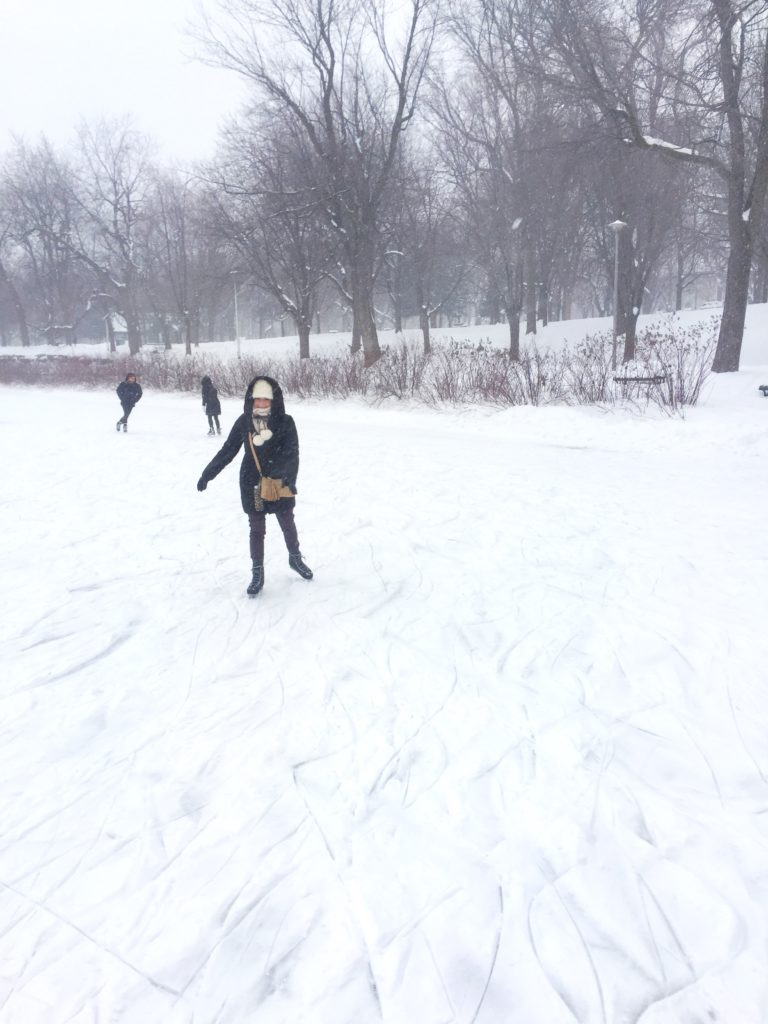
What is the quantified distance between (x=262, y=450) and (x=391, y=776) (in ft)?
8.85

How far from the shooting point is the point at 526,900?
7.30 feet

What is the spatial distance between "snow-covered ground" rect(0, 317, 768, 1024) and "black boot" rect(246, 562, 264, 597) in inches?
6.8

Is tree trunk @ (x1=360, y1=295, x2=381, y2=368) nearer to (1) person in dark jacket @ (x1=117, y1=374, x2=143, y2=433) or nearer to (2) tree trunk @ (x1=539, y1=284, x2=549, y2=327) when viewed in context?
(1) person in dark jacket @ (x1=117, y1=374, x2=143, y2=433)

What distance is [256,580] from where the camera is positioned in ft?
16.5

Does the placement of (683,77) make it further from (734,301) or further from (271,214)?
(271,214)

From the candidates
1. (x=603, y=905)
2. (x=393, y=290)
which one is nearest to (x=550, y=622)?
(x=603, y=905)

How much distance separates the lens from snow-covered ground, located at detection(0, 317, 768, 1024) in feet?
6.54

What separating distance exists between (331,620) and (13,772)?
213 cm

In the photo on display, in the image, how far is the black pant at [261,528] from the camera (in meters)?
4.92

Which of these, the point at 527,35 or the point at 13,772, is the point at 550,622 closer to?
the point at 13,772

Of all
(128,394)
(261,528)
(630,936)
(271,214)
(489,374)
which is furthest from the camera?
(271,214)

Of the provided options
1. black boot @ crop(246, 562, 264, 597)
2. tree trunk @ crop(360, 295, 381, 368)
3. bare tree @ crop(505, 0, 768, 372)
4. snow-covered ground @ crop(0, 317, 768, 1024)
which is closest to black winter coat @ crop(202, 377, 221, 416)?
snow-covered ground @ crop(0, 317, 768, 1024)

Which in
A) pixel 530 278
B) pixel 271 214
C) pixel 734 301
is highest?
pixel 271 214

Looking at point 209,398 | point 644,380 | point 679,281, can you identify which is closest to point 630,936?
point 644,380
